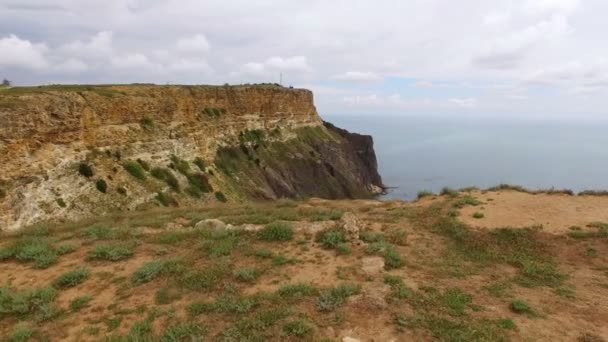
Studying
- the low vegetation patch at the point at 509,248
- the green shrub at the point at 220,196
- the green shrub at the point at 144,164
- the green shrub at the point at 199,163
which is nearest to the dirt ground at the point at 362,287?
the low vegetation patch at the point at 509,248

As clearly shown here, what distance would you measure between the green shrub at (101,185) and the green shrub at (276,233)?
24.9 metres

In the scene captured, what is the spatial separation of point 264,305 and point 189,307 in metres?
1.76

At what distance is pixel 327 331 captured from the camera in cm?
849

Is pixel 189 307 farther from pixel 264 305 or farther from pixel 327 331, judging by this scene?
pixel 327 331

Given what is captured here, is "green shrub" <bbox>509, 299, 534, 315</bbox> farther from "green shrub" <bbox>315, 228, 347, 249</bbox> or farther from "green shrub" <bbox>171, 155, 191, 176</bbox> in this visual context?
"green shrub" <bbox>171, 155, 191, 176</bbox>

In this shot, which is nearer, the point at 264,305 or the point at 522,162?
the point at 264,305

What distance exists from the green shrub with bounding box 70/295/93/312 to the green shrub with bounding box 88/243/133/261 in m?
2.53

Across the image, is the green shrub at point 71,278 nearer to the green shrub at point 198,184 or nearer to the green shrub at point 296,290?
the green shrub at point 296,290

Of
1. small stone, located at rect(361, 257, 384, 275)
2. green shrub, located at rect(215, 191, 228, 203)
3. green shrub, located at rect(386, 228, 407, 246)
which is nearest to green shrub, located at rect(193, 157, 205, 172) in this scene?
green shrub, located at rect(215, 191, 228, 203)

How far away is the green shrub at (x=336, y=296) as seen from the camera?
936cm

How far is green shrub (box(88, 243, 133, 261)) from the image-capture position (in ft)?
41.3

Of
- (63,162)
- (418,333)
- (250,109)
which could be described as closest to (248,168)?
(250,109)

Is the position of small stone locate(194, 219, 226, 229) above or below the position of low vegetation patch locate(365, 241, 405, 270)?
below

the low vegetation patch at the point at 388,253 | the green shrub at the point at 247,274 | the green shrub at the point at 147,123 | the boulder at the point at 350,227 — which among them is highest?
the green shrub at the point at 147,123
